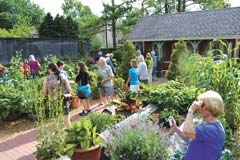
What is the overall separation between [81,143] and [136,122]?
2.83 feet

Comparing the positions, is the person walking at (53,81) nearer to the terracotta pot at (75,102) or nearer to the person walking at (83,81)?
the person walking at (83,81)

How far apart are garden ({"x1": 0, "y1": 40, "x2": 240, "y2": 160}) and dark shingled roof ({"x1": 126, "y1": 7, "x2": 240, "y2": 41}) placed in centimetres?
1050

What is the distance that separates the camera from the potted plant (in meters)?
4.02

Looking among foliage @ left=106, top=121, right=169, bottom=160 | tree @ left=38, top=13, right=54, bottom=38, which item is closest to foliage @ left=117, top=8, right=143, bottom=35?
tree @ left=38, top=13, right=54, bottom=38

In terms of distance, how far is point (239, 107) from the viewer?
4891mm

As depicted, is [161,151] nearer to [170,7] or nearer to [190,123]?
[190,123]

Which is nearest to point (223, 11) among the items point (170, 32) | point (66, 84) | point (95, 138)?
point (170, 32)

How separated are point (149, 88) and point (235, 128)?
2.26m

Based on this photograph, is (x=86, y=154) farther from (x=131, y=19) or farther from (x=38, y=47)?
(x=131, y=19)

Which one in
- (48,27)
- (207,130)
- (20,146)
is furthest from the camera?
(48,27)

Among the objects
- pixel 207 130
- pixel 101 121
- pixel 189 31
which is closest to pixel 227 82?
pixel 101 121

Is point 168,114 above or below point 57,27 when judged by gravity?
below

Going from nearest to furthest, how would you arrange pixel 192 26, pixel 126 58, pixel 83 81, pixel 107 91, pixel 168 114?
1. pixel 168 114
2. pixel 83 81
3. pixel 107 91
4. pixel 126 58
5. pixel 192 26

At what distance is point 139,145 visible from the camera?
11.3 feet
